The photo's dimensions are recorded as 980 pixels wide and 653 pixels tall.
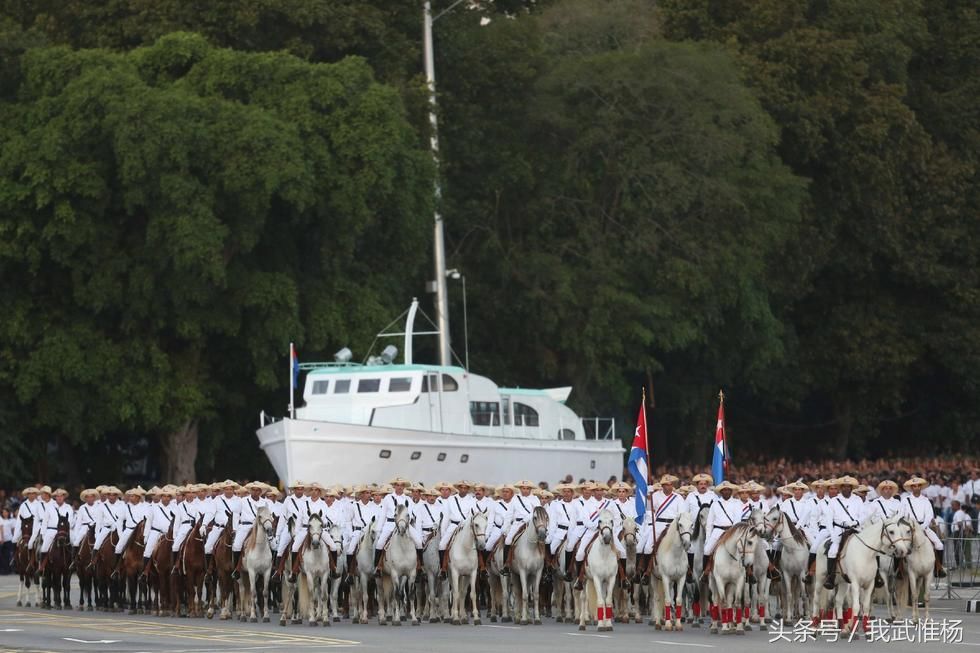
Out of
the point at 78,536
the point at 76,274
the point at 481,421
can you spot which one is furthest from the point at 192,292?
the point at 78,536

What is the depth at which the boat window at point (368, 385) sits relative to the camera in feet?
154

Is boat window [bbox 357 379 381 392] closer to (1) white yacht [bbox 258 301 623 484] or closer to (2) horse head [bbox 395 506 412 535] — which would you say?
(1) white yacht [bbox 258 301 623 484]

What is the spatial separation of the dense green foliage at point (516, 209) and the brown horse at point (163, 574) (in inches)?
543

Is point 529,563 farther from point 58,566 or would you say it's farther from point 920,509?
point 58,566

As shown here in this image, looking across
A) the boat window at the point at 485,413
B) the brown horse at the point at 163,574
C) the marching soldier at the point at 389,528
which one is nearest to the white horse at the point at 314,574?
the marching soldier at the point at 389,528

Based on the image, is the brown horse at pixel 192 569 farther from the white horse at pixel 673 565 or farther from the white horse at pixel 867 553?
the white horse at pixel 867 553

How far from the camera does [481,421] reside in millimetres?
49031

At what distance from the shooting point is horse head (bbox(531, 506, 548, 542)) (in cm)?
2895

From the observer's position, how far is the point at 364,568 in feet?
99.6

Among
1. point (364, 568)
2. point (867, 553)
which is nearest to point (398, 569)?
point (364, 568)

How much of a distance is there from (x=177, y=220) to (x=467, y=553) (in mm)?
19045

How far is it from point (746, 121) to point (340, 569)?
31.7 meters

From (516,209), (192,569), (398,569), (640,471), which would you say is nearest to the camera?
(398,569)

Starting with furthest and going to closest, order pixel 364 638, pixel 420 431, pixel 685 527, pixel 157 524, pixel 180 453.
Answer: pixel 180 453 → pixel 420 431 → pixel 157 524 → pixel 685 527 → pixel 364 638
